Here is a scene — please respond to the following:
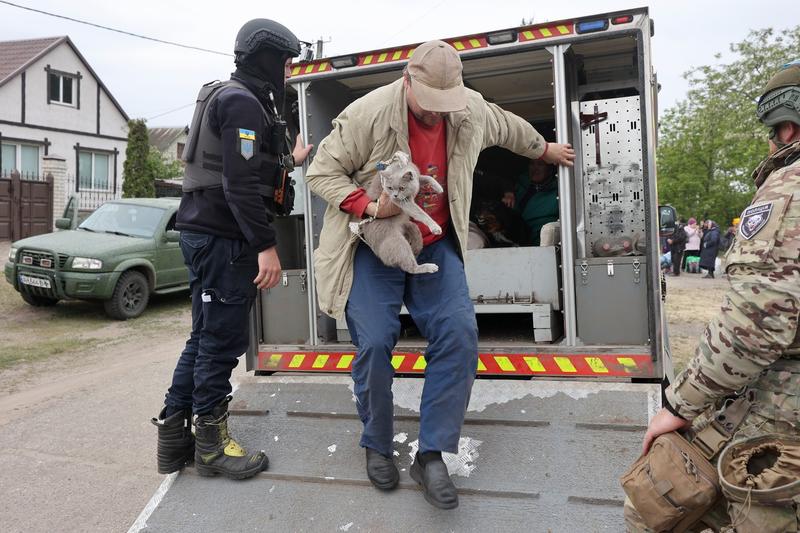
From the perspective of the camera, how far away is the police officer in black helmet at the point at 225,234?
115 inches

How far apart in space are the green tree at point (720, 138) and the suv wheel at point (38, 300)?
27062 mm

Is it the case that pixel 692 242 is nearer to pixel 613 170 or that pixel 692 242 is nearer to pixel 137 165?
pixel 613 170

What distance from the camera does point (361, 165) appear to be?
125 inches

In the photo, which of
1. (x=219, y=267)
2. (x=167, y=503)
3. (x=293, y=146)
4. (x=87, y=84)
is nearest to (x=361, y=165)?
(x=219, y=267)

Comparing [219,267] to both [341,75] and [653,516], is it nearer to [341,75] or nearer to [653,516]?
[341,75]

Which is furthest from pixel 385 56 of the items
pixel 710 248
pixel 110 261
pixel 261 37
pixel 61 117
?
pixel 61 117

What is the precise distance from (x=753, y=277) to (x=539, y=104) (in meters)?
3.92

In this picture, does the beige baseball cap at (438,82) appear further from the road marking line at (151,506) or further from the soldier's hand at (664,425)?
the road marking line at (151,506)

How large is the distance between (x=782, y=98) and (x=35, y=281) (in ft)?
34.1

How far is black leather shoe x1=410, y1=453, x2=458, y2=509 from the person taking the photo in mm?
2621

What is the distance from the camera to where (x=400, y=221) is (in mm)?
2980

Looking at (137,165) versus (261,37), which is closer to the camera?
(261,37)

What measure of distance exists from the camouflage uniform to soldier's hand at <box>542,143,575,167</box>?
5.75 ft

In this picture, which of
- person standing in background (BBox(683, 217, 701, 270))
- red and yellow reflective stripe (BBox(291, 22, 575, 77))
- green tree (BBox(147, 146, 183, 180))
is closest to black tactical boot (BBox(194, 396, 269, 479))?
red and yellow reflective stripe (BBox(291, 22, 575, 77))
